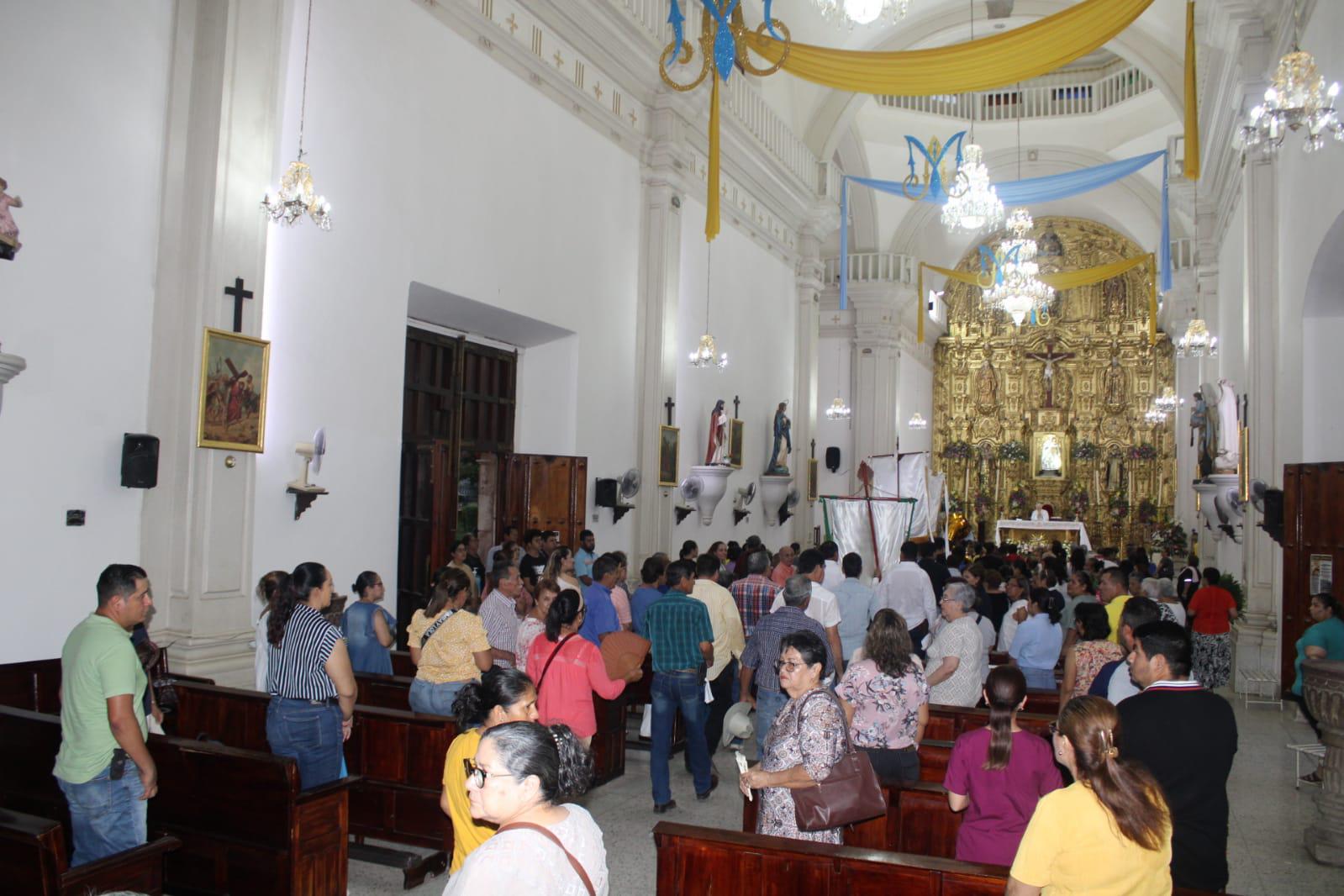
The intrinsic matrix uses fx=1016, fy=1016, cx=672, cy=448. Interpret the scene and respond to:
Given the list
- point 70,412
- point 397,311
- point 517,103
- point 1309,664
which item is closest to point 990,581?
point 1309,664

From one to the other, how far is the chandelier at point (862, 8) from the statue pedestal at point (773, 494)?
24.1 feet

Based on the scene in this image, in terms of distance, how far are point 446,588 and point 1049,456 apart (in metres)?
Answer: 24.3

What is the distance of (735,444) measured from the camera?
14.9 m

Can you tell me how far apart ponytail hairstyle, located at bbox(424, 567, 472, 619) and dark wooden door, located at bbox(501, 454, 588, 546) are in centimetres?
524

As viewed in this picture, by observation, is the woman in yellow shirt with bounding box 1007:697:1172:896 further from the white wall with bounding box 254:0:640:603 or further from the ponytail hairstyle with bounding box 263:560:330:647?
the white wall with bounding box 254:0:640:603

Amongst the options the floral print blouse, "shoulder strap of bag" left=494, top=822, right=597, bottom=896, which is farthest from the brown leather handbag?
"shoulder strap of bag" left=494, top=822, right=597, bottom=896

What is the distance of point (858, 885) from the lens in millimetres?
3398

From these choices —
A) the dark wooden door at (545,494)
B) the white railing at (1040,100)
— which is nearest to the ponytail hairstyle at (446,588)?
the dark wooden door at (545,494)

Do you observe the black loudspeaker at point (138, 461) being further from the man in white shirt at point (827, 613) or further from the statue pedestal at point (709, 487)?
the statue pedestal at point (709, 487)

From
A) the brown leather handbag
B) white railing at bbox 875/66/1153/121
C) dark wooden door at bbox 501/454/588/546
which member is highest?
white railing at bbox 875/66/1153/121

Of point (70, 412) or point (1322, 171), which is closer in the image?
point (70, 412)

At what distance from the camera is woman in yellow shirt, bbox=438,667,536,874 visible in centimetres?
291

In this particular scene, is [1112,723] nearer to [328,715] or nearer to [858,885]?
[858,885]

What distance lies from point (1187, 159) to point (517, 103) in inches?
242
